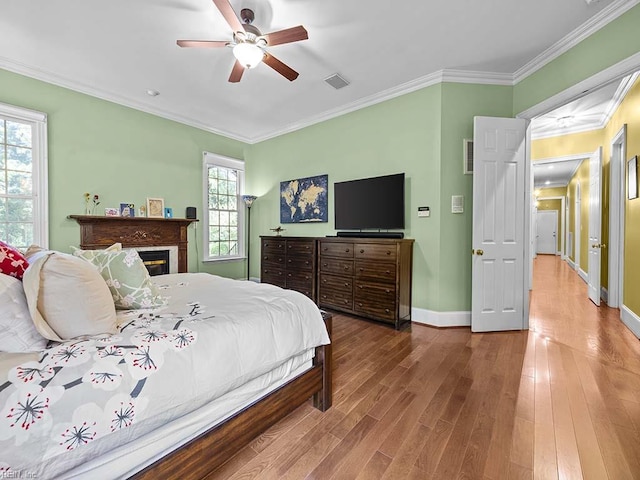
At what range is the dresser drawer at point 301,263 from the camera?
4.00m

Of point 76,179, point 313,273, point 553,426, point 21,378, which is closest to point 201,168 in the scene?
point 76,179

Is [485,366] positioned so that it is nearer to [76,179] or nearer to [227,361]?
[227,361]

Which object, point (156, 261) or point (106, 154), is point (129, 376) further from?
point (106, 154)

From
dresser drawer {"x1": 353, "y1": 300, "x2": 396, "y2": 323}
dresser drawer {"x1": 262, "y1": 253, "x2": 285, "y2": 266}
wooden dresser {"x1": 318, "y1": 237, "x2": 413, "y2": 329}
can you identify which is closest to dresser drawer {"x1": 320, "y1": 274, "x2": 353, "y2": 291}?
wooden dresser {"x1": 318, "y1": 237, "x2": 413, "y2": 329}

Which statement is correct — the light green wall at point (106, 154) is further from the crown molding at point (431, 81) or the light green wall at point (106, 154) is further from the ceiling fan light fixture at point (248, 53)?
the crown molding at point (431, 81)

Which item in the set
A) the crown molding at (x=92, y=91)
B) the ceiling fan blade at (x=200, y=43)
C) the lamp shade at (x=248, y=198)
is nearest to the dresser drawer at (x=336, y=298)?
the lamp shade at (x=248, y=198)

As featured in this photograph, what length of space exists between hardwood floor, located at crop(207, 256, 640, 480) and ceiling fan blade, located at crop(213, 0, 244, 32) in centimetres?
277

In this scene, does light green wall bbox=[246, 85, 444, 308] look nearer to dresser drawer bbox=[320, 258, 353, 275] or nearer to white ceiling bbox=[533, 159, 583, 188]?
dresser drawer bbox=[320, 258, 353, 275]

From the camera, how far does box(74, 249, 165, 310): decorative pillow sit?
1.53 m

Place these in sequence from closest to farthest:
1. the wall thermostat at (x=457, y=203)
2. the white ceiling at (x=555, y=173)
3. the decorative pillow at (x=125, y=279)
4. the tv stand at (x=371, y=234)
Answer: the decorative pillow at (x=125, y=279), the wall thermostat at (x=457, y=203), the tv stand at (x=371, y=234), the white ceiling at (x=555, y=173)

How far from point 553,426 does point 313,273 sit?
2.83 meters

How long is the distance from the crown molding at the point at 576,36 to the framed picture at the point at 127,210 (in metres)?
5.28

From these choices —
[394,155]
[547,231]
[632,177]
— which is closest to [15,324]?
[394,155]

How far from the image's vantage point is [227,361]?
119cm
